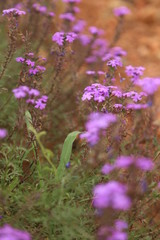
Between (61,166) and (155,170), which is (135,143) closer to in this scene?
(155,170)

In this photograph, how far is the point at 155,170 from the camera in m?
2.56

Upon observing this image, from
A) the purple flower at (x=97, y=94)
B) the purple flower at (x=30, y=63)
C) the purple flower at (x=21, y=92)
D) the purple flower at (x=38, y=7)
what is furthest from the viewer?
the purple flower at (x=38, y=7)

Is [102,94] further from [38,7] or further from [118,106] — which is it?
[38,7]

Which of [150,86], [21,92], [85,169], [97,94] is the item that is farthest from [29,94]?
[150,86]

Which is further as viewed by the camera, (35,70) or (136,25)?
(136,25)

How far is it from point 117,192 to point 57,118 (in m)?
3.16

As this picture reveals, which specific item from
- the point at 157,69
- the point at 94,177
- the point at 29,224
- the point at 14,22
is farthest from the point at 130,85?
the point at 157,69

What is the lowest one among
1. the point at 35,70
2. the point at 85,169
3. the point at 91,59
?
the point at 85,169

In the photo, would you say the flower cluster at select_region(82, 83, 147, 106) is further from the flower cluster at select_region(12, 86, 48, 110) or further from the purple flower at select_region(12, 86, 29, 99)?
the purple flower at select_region(12, 86, 29, 99)

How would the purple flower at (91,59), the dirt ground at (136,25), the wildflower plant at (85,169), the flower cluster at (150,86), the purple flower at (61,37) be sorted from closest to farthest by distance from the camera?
1. the wildflower plant at (85,169)
2. the flower cluster at (150,86)
3. the purple flower at (61,37)
4. the purple flower at (91,59)
5. the dirt ground at (136,25)

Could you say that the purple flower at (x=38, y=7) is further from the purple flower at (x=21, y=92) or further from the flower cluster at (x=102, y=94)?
the purple flower at (x=21, y=92)

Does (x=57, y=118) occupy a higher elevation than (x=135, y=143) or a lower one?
higher

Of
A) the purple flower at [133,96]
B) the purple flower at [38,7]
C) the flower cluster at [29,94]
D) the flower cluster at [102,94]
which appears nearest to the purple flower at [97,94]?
the flower cluster at [102,94]

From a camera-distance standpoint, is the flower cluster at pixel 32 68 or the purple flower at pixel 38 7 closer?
the flower cluster at pixel 32 68
